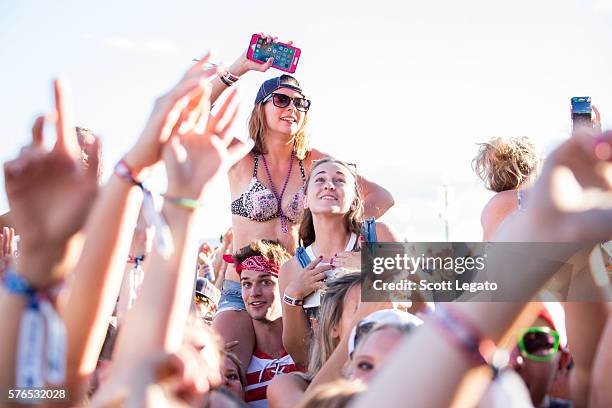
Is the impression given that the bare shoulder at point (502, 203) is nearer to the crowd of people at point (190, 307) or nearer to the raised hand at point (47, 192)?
the crowd of people at point (190, 307)

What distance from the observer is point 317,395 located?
1.62 m

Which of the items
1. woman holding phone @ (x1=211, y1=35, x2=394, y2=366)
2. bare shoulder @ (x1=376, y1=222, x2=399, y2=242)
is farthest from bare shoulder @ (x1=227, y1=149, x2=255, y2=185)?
bare shoulder @ (x1=376, y1=222, x2=399, y2=242)

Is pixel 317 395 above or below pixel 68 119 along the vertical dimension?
below

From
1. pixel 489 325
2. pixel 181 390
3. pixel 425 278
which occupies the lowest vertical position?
pixel 181 390

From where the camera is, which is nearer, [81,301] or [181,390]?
[181,390]

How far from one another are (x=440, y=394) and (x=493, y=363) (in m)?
0.11

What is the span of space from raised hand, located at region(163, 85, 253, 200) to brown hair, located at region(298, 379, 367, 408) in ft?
2.03

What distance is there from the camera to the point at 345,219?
3.46 m

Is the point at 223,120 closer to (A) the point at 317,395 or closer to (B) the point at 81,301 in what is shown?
(B) the point at 81,301

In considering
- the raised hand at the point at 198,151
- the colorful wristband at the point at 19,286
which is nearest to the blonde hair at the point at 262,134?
the raised hand at the point at 198,151

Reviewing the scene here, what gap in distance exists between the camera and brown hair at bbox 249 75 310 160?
4.11 m

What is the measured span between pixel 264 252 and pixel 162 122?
→ 2.33 meters

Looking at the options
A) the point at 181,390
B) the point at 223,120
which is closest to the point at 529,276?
the point at 181,390

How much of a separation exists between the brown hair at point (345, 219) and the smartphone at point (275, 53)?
Answer: 2.69 ft
